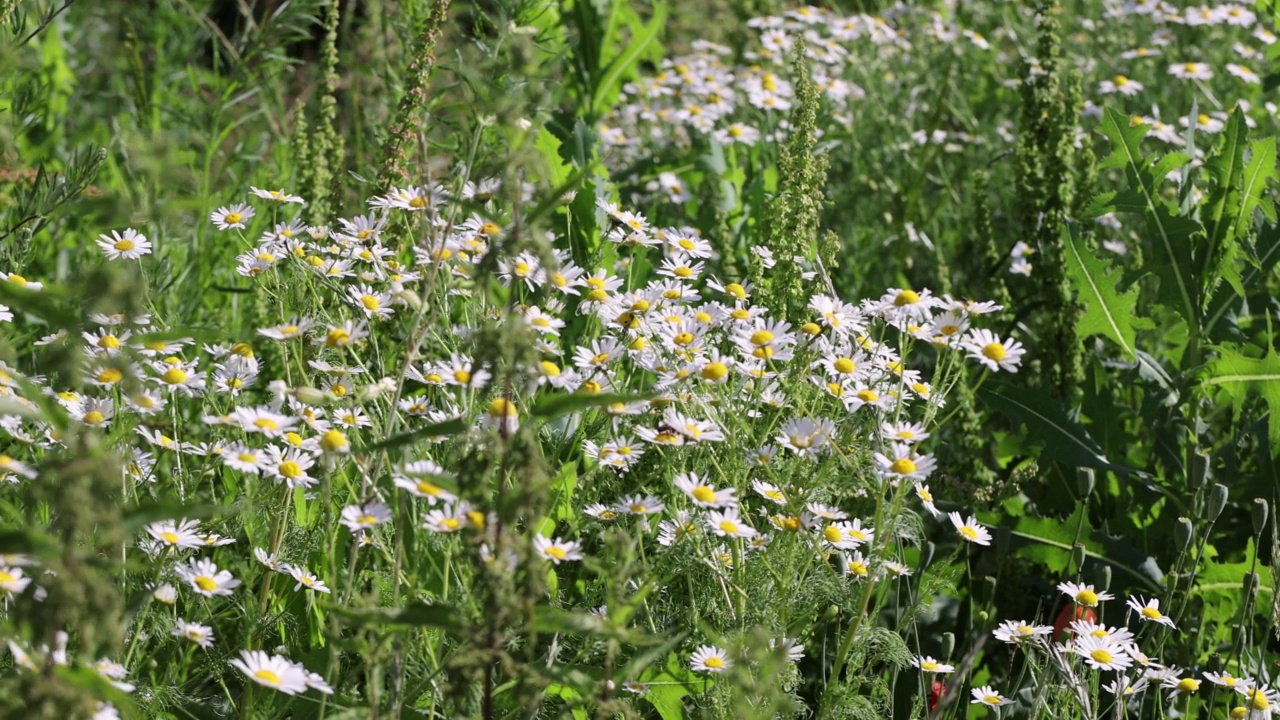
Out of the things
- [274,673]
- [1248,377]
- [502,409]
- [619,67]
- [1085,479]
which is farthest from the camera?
[619,67]

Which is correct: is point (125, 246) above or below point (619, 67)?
above

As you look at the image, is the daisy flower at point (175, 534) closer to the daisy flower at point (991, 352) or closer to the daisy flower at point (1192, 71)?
the daisy flower at point (991, 352)

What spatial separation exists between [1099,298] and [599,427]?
1317 mm

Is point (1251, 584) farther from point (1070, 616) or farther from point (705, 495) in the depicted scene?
point (705, 495)

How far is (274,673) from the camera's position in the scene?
1.63 metres

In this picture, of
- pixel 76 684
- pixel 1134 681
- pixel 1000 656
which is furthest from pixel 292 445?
pixel 1000 656

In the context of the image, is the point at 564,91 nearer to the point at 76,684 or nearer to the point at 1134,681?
the point at 1134,681

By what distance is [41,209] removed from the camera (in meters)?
2.48

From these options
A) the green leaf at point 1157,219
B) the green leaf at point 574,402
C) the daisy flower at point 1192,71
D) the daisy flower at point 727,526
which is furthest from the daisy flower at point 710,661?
the daisy flower at point 1192,71

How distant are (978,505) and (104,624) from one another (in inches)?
82.2

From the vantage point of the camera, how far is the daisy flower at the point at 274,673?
157 cm

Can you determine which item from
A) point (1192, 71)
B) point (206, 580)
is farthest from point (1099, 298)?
point (1192, 71)

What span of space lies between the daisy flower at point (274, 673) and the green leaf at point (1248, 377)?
1951mm

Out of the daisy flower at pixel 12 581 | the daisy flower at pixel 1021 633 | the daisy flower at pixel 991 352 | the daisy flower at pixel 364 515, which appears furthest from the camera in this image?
the daisy flower at pixel 991 352
